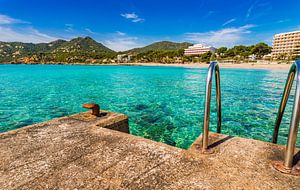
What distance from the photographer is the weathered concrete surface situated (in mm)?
1816

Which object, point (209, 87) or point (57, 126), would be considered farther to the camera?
point (57, 126)

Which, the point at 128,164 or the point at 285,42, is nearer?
the point at 128,164

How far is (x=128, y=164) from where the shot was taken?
2.17 m

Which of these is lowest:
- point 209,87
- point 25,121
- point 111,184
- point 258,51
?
point 25,121

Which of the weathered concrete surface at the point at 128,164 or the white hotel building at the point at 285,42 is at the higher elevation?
the white hotel building at the point at 285,42

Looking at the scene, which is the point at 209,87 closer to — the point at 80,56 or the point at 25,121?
the point at 25,121

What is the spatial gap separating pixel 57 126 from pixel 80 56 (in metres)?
182

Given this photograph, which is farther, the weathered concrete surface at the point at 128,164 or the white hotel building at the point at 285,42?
the white hotel building at the point at 285,42

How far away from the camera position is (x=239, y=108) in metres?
9.62

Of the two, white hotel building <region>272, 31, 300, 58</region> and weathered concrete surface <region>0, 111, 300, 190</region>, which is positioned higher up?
white hotel building <region>272, 31, 300, 58</region>

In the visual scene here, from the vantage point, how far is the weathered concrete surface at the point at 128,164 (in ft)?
5.96

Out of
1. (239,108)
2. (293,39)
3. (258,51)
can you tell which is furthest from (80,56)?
(239,108)

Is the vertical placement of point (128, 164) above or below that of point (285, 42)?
below

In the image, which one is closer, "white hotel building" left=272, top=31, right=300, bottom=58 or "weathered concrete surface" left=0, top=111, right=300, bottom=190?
"weathered concrete surface" left=0, top=111, right=300, bottom=190
